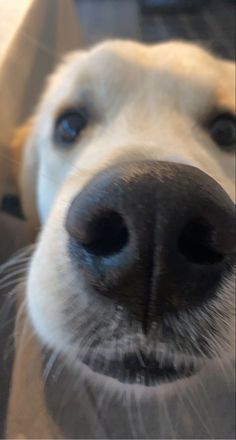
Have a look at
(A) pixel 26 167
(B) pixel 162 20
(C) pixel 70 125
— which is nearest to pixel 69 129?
(C) pixel 70 125

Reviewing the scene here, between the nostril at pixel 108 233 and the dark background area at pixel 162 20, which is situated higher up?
the nostril at pixel 108 233

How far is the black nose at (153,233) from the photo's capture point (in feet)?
2.26

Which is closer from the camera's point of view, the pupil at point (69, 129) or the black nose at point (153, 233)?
the black nose at point (153, 233)

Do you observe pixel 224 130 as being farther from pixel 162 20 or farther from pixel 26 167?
pixel 162 20

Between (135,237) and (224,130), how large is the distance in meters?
0.81

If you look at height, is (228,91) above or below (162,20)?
above

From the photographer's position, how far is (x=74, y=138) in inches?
57.7

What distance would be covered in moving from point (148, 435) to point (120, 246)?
44 centimetres

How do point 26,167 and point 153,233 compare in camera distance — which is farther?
point 26,167

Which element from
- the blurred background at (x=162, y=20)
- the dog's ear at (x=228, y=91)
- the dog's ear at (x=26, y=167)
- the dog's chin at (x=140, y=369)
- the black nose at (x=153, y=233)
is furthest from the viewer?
the blurred background at (x=162, y=20)

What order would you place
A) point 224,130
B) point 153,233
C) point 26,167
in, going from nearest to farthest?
point 153,233 → point 224,130 → point 26,167

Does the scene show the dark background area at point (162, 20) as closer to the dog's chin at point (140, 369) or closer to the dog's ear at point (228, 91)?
the dog's ear at point (228, 91)

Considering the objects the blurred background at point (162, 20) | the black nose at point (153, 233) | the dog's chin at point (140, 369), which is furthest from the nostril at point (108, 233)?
the blurred background at point (162, 20)

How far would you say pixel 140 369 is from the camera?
2.93 ft
